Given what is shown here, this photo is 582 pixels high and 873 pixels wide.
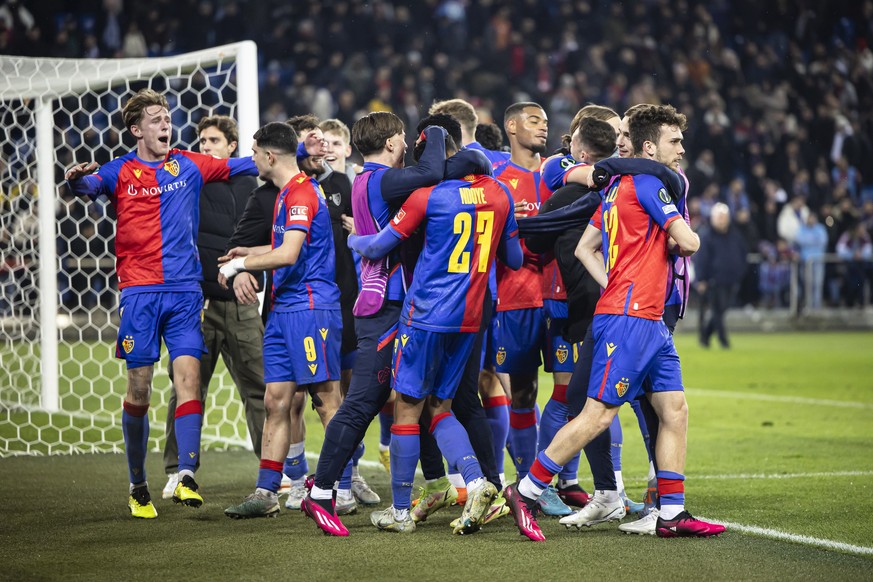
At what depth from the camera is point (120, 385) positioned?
38.6 feet

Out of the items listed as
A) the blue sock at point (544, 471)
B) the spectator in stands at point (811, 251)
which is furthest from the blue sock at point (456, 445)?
the spectator in stands at point (811, 251)

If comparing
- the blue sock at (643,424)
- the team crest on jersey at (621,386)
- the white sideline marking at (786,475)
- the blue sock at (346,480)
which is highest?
the team crest on jersey at (621,386)

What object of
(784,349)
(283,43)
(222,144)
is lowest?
(784,349)

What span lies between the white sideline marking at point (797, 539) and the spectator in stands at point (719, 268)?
12950 mm

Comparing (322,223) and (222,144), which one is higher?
(222,144)

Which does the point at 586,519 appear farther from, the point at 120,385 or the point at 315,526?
the point at 120,385

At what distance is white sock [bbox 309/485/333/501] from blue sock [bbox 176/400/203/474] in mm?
941

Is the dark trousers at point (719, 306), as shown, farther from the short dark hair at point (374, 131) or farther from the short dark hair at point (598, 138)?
the short dark hair at point (374, 131)

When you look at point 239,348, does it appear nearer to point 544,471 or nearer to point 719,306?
point 544,471

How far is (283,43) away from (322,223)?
1764 cm

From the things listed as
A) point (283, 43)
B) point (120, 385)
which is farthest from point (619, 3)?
point (120, 385)

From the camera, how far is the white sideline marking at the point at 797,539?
16.0 feet

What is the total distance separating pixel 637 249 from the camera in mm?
5133

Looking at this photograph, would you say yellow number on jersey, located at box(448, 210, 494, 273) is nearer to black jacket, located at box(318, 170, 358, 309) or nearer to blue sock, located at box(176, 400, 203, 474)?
black jacket, located at box(318, 170, 358, 309)
